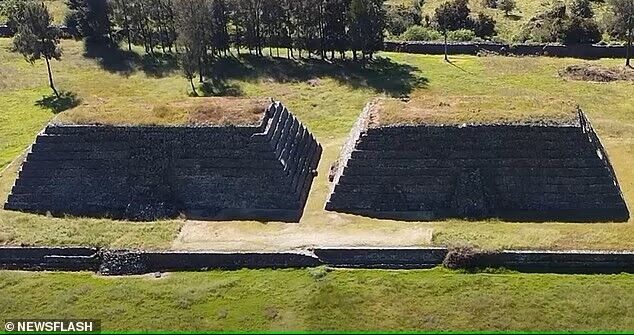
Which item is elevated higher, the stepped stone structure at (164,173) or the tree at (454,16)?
the tree at (454,16)

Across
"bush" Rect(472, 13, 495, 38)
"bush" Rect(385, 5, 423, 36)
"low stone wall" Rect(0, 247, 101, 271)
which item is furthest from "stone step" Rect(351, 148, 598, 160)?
"bush" Rect(472, 13, 495, 38)

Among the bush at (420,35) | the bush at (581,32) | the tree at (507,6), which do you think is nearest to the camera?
the bush at (581,32)

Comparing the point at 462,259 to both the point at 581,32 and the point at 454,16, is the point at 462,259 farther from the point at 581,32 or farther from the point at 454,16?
the point at 454,16

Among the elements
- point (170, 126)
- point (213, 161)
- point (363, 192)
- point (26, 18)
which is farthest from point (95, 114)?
point (26, 18)

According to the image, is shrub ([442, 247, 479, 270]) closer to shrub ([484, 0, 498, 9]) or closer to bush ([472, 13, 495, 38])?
bush ([472, 13, 495, 38])

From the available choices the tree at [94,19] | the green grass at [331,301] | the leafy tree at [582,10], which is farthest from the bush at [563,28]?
the green grass at [331,301]

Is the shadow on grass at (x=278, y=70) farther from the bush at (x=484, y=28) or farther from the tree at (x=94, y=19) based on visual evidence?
the bush at (x=484, y=28)
